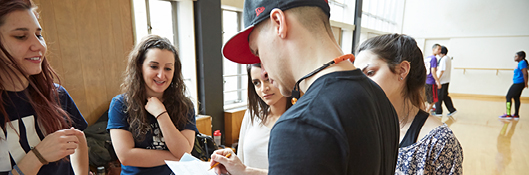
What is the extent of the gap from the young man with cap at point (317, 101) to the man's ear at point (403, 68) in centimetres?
71

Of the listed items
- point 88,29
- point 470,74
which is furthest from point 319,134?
point 470,74

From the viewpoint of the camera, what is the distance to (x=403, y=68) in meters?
1.31

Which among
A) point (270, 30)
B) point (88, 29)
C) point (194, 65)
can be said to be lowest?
point (194, 65)

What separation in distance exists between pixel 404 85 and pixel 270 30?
1.05 m

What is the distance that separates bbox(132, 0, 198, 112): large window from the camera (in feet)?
10.4

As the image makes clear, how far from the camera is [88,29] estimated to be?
2.52 metres

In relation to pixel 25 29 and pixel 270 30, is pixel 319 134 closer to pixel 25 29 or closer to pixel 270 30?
pixel 270 30

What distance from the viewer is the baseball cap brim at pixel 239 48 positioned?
29.8 inches

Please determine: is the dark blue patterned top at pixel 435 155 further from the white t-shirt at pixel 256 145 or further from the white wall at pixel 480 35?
the white wall at pixel 480 35

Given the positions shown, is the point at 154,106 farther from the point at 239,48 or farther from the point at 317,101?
the point at 317,101

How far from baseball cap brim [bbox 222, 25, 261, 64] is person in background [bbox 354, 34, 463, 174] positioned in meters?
0.70

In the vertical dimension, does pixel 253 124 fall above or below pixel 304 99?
below

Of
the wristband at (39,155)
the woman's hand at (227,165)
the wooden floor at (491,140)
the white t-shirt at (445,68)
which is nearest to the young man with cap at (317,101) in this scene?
the woman's hand at (227,165)

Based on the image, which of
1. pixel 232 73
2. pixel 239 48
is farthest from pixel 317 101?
pixel 232 73
